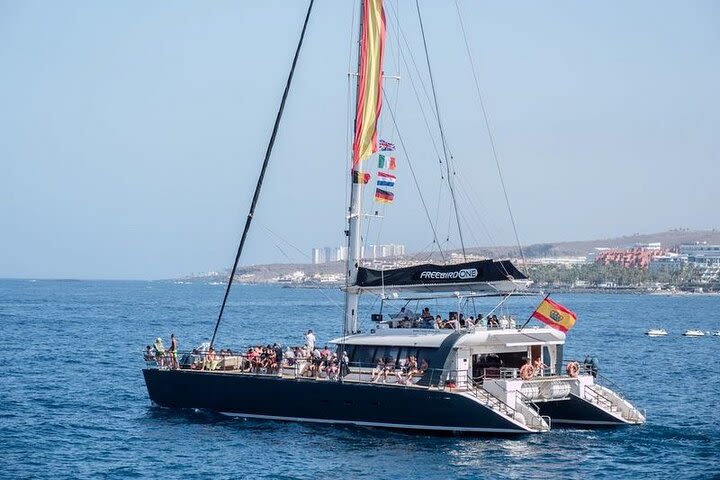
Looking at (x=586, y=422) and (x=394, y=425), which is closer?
(x=394, y=425)

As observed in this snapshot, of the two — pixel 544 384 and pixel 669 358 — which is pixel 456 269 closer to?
pixel 544 384

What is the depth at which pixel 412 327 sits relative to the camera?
34500 mm

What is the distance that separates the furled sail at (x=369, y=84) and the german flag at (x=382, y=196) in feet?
3.54

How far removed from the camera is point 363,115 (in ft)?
118

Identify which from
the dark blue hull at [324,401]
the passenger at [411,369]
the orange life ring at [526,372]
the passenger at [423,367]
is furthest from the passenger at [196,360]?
the orange life ring at [526,372]

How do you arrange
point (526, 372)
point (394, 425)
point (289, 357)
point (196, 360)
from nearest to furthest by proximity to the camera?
point (394, 425), point (526, 372), point (289, 357), point (196, 360)

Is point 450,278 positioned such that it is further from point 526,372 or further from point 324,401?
point 324,401

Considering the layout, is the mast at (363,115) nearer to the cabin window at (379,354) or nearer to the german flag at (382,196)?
the german flag at (382,196)

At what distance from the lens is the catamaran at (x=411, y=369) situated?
31.7 m

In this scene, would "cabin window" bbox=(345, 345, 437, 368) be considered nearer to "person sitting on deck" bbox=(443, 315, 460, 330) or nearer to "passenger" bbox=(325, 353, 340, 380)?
"passenger" bbox=(325, 353, 340, 380)

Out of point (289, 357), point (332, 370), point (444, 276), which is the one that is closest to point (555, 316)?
point (444, 276)

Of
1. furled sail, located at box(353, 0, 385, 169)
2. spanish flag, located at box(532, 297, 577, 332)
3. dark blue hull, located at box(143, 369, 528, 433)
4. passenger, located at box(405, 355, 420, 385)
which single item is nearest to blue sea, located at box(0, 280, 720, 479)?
dark blue hull, located at box(143, 369, 528, 433)

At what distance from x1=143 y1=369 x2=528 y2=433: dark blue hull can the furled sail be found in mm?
7350

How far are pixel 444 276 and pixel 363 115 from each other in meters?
5.77
